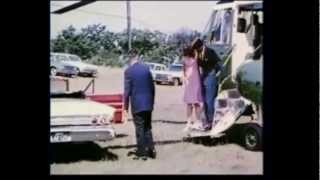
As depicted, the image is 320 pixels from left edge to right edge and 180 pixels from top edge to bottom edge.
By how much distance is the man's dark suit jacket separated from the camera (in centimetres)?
631

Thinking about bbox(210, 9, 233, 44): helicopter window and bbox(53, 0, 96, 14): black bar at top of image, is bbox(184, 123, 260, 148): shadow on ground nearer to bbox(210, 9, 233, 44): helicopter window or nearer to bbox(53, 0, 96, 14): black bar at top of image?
bbox(210, 9, 233, 44): helicopter window

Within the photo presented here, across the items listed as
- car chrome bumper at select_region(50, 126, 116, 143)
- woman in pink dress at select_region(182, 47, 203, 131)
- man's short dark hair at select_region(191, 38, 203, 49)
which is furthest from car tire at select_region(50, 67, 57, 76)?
man's short dark hair at select_region(191, 38, 203, 49)

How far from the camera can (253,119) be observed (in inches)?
246

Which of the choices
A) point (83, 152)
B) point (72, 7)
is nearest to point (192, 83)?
point (83, 152)

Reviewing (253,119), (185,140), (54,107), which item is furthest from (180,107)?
(54,107)

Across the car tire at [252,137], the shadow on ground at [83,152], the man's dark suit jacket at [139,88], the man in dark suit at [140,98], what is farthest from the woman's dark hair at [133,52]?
the car tire at [252,137]

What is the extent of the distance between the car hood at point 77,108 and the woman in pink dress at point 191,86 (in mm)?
755

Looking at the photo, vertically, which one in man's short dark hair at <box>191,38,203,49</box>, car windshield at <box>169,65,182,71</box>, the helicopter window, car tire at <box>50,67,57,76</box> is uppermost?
the helicopter window

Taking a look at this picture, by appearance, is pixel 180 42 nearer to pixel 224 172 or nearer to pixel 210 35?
pixel 210 35

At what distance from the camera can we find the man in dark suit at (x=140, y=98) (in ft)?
20.6

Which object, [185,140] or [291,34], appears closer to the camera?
[291,34]

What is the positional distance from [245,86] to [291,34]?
0.74 m

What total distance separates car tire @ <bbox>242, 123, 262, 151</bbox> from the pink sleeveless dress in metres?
0.55

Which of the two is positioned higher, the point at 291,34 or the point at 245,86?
the point at 291,34
